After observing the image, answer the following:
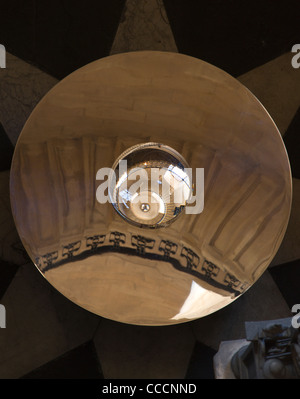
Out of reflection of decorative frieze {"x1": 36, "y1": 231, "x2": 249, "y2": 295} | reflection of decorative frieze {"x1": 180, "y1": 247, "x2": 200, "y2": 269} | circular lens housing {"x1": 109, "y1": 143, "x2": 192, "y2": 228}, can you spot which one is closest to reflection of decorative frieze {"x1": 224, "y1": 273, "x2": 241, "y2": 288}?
reflection of decorative frieze {"x1": 36, "y1": 231, "x2": 249, "y2": 295}

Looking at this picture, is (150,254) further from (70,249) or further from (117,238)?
(70,249)

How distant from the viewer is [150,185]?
3.00m

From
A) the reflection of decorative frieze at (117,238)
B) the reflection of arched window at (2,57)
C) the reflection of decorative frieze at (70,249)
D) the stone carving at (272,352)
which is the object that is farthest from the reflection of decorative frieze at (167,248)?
the reflection of arched window at (2,57)

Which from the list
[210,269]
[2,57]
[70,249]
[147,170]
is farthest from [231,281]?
[2,57]

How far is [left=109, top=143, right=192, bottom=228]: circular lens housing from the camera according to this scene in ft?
9.83

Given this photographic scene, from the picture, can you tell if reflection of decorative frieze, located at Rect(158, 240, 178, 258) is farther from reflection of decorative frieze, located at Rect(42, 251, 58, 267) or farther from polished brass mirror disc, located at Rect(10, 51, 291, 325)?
reflection of decorative frieze, located at Rect(42, 251, 58, 267)

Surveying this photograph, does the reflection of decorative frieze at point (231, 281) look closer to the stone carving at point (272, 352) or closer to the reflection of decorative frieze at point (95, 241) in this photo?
the stone carving at point (272, 352)

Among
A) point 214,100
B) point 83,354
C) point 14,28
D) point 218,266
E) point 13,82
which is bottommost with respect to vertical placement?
point 83,354

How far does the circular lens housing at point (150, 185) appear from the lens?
2996mm

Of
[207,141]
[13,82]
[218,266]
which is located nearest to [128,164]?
[207,141]

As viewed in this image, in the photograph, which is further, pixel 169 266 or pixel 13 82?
pixel 13 82
